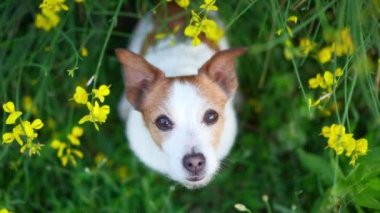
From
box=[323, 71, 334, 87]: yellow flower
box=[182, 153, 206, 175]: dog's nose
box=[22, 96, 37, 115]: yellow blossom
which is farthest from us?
box=[22, 96, 37, 115]: yellow blossom

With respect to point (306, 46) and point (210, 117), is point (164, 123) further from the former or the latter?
point (306, 46)

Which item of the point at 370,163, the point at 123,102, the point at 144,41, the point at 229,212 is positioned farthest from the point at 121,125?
the point at 370,163

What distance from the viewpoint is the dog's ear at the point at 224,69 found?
10.0ft

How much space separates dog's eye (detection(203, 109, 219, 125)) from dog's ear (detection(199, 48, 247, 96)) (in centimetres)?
20

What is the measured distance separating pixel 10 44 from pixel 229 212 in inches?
65.6

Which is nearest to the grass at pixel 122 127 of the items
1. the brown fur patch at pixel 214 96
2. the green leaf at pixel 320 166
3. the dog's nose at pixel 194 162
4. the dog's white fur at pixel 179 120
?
the green leaf at pixel 320 166

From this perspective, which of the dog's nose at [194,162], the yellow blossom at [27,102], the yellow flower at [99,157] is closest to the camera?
the dog's nose at [194,162]

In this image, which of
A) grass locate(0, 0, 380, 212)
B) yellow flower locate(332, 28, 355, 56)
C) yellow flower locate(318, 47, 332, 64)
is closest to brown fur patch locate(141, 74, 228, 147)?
grass locate(0, 0, 380, 212)

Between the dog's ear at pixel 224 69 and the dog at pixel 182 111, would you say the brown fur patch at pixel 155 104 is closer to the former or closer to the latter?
the dog at pixel 182 111

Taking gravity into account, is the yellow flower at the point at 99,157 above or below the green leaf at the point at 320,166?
above

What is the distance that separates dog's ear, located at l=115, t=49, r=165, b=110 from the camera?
9.92 ft

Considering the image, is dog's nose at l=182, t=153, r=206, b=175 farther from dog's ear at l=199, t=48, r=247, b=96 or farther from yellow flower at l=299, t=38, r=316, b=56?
yellow flower at l=299, t=38, r=316, b=56

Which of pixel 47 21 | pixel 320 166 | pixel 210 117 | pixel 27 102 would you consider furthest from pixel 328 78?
pixel 27 102

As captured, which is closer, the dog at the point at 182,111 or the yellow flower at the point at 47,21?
the dog at the point at 182,111
